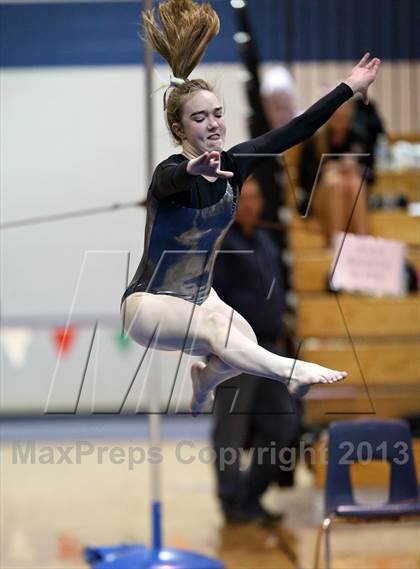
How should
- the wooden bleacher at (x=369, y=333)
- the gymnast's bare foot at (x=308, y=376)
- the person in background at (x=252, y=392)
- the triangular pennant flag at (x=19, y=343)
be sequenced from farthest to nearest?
→ 1. the triangular pennant flag at (x=19, y=343)
2. the wooden bleacher at (x=369, y=333)
3. the person in background at (x=252, y=392)
4. the gymnast's bare foot at (x=308, y=376)

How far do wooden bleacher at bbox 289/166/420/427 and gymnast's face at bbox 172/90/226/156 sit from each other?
1920 millimetres

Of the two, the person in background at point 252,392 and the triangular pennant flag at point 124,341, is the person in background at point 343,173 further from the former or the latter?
the triangular pennant flag at point 124,341

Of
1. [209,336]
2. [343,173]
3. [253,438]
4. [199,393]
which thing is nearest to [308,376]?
[209,336]

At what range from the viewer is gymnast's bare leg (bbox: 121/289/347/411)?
5.83 ft

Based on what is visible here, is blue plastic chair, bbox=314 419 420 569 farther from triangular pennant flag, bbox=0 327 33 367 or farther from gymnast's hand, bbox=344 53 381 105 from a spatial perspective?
triangular pennant flag, bbox=0 327 33 367

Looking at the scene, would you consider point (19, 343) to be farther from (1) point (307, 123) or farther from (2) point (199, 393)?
(1) point (307, 123)

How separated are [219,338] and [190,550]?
2.57 metres

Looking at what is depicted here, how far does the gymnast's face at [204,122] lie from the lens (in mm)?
1809

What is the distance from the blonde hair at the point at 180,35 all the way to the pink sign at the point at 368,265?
39.8 inches

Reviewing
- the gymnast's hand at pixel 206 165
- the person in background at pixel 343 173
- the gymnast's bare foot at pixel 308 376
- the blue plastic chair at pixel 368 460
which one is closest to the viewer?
the gymnast's hand at pixel 206 165

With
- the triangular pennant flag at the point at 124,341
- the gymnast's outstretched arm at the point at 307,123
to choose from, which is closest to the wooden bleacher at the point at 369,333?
the triangular pennant flag at the point at 124,341

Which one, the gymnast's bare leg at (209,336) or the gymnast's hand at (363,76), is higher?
the gymnast's hand at (363,76)

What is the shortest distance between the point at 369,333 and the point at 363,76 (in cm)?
230

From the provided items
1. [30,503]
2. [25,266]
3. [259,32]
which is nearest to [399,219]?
[259,32]
